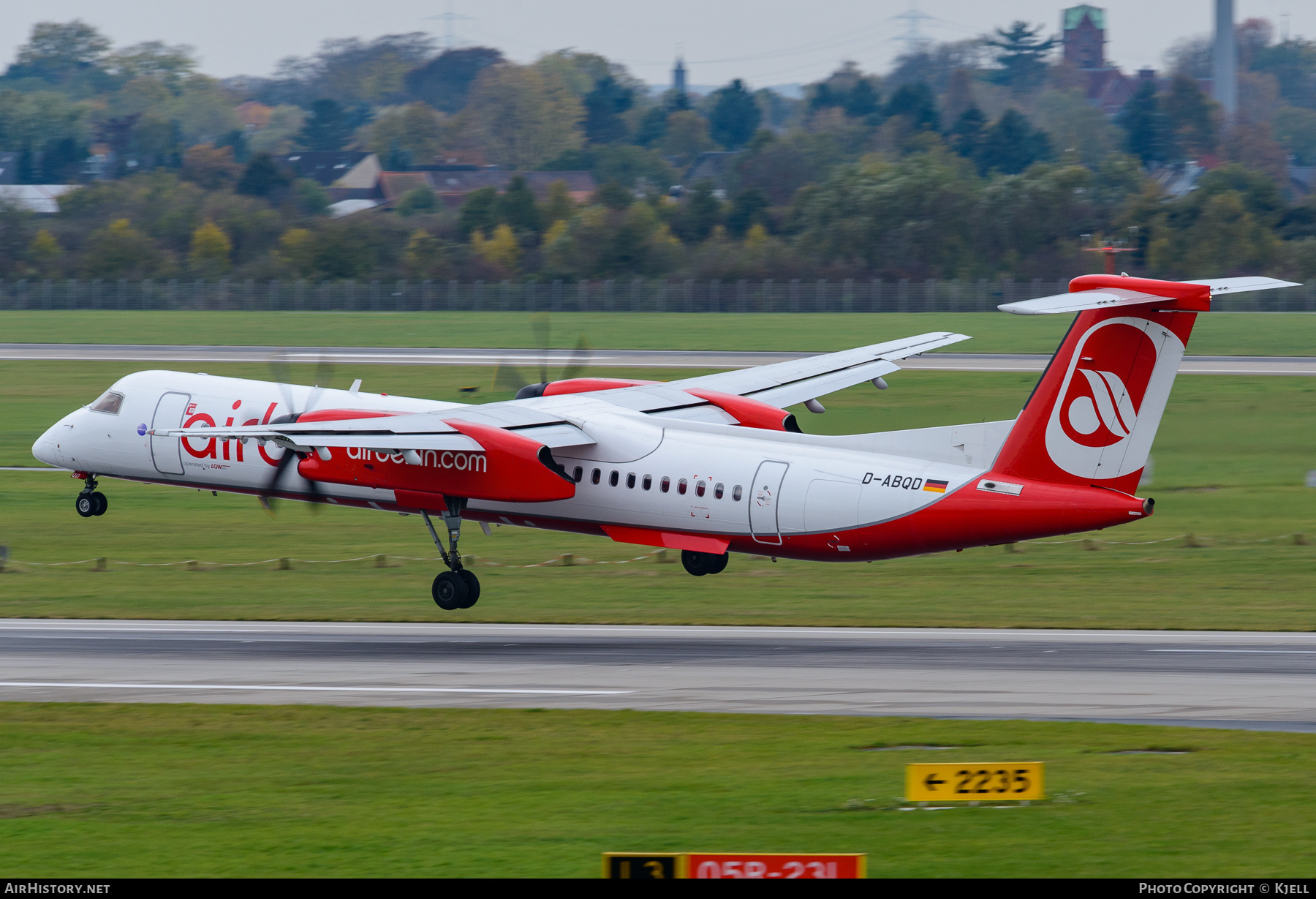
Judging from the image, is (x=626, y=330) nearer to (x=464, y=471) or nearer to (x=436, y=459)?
(x=436, y=459)

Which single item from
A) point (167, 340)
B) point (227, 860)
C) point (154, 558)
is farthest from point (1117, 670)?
point (167, 340)

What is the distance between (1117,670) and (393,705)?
1045cm

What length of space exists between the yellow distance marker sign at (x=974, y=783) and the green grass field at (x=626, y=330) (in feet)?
215

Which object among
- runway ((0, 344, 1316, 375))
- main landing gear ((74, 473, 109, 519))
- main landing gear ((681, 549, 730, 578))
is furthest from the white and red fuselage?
runway ((0, 344, 1316, 375))

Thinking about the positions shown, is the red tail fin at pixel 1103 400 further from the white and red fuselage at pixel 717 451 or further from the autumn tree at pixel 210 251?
the autumn tree at pixel 210 251

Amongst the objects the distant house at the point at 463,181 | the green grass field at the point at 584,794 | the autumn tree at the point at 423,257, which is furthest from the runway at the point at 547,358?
the distant house at the point at 463,181

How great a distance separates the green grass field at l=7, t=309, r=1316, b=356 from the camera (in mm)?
81750

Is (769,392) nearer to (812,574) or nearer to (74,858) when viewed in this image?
(812,574)

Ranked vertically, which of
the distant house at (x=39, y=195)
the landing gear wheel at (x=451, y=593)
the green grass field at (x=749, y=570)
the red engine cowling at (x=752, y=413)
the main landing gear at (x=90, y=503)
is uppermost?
the distant house at (x=39, y=195)

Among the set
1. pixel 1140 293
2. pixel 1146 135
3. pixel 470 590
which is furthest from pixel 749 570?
pixel 1146 135

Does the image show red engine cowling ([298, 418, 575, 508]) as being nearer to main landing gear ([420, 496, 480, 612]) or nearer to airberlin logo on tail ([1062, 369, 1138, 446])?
main landing gear ([420, 496, 480, 612])

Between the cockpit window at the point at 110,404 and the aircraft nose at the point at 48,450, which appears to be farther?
the aircraft nose at the point at 48,450

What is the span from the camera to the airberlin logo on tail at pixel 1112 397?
2355 cm

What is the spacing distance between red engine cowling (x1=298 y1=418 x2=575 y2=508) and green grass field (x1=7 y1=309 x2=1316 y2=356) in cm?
5119
